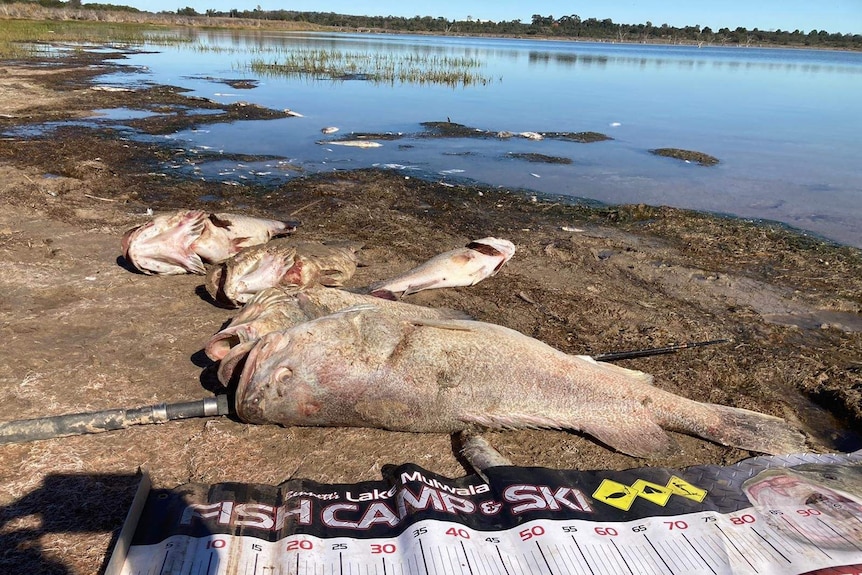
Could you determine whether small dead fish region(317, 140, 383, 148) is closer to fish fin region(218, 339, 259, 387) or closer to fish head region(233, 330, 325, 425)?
fish fin region(218, 339, 259, 387)

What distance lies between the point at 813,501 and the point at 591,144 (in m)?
14.0

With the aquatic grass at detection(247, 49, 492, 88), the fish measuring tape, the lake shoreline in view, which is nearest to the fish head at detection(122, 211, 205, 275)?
the fish measuring tape

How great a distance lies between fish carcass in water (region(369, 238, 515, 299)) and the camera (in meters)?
5.62

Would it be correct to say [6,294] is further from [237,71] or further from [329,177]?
[237,71]

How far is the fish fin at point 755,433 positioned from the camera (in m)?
3.59

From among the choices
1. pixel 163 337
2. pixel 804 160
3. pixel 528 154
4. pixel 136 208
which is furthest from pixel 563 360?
pixel 804 160

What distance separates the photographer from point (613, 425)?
3.66m

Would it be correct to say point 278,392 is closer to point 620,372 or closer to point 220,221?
point 620,372

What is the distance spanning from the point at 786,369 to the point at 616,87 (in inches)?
1207

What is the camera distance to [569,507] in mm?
2969

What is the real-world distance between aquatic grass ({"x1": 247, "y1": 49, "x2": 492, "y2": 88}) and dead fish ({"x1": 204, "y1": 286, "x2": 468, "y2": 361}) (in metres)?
26.9

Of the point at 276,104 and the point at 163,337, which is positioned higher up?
the point at 276,104

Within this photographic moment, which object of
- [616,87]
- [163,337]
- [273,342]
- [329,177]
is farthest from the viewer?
[616,87]

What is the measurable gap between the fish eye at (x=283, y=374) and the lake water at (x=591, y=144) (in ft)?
25.5
